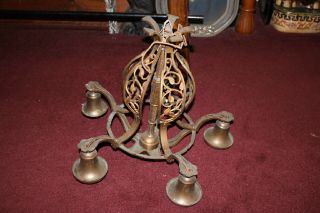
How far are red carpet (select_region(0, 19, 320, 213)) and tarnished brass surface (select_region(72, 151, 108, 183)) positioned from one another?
61 millimetres

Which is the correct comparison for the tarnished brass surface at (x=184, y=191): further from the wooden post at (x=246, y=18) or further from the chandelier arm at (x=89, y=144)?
the wooden post at (x=246, y=18)

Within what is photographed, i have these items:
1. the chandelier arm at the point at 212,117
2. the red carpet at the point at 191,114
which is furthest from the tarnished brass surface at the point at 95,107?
the chandelier arm at the point at 212,117

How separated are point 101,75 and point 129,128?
0.74 meters

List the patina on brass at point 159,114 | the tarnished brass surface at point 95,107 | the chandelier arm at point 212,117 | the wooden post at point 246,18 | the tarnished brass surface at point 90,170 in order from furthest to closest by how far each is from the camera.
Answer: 1. the wooden post at point 246,18
2. the tarnished brass surface at point 95,107
3. the chandelier arm at point 212,117
4. the tarnished brass surface at point 90,170
5. the patina on brass at point 159,114

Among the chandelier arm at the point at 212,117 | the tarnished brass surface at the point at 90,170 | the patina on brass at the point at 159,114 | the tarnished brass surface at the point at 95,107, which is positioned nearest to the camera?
the patina on brass at the point at 159,114

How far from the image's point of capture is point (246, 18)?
2633 mm

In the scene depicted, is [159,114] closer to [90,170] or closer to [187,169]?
[187,169]

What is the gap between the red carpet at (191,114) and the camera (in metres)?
1.43

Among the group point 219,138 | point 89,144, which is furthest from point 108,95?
point 219,138

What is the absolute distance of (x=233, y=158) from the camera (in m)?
1.63

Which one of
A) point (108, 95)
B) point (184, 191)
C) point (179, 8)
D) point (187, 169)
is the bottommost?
point (184, 191)

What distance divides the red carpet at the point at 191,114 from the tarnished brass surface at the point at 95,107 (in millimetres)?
50

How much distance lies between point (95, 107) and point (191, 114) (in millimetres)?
516

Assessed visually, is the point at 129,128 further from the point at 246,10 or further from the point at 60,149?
the point at 246,10
